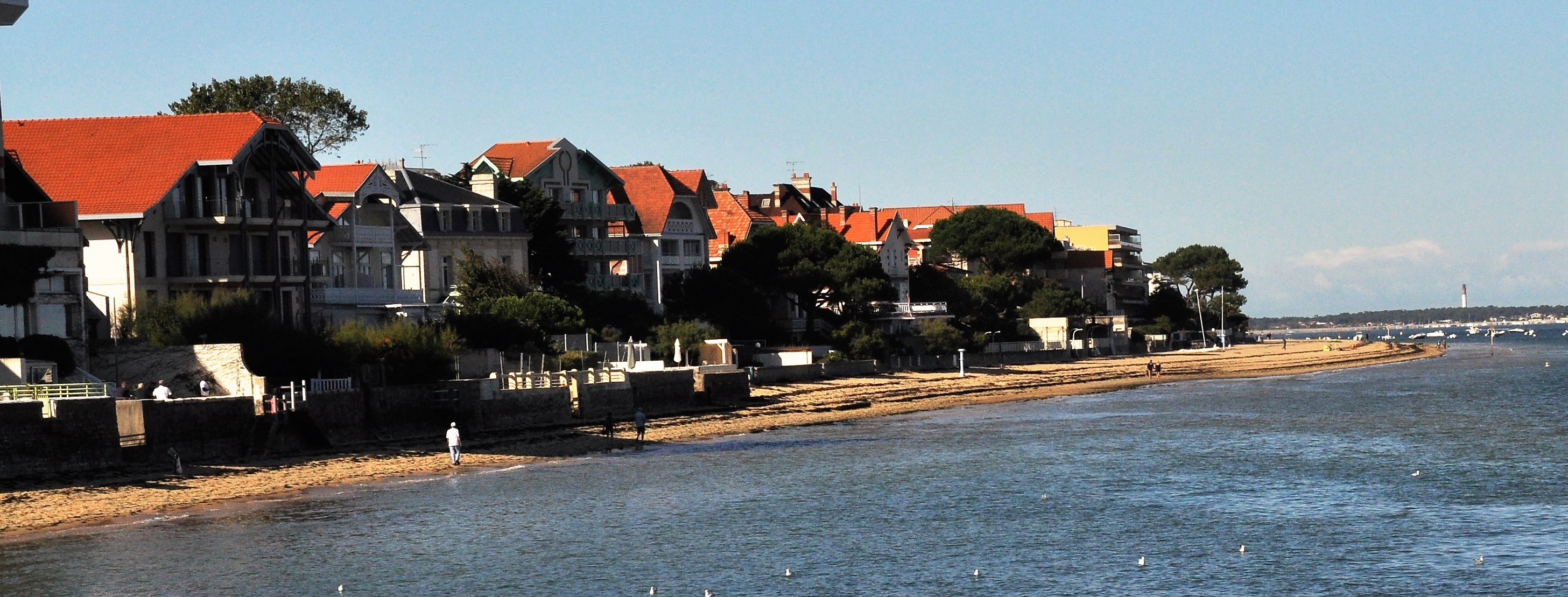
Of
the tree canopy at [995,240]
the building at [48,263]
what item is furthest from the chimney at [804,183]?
the building at [48,263]

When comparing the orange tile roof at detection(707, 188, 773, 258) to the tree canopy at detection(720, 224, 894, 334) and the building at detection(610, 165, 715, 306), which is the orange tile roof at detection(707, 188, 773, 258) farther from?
the tree canopy at detection(720, 224, 894, 334)

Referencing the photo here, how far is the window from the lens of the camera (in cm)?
5772

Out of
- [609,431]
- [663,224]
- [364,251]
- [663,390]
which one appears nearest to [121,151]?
[364,251]

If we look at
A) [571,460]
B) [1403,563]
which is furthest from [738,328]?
[1403,563]

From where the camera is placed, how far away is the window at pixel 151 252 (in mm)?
57719

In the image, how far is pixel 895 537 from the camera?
37.3 metres

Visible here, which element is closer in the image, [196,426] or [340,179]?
[196,426]

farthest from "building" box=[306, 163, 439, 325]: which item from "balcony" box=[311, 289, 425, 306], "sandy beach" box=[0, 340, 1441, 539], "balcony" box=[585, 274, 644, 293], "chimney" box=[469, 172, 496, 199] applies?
"balcony" box=[585, 274, 644, 293]

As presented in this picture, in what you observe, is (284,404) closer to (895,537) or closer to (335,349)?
(335,349)

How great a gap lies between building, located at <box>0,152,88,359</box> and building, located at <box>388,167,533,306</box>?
68.6ft

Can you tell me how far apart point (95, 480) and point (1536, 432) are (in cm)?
4754

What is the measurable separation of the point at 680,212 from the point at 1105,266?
76.6 meters

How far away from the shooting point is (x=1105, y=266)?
165625mm

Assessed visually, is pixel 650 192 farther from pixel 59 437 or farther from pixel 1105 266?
pixel 1105 266
